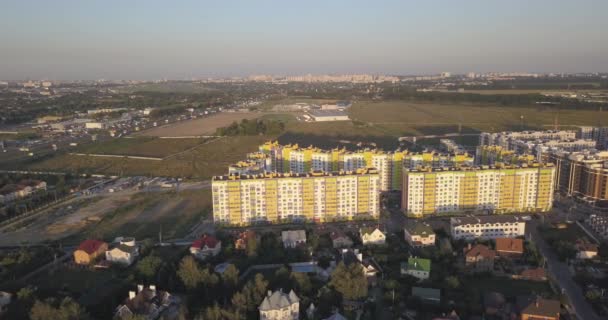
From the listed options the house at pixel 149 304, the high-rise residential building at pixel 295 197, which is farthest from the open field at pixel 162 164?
the house at pixel 149 304

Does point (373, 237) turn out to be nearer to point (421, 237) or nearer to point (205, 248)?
point (421, 237)

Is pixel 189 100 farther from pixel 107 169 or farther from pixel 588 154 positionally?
pixel 588 154

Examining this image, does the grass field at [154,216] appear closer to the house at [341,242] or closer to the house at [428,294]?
the house at [341,242]

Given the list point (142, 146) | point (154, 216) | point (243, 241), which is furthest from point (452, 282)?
point (142, 146)

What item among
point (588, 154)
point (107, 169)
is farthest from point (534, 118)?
point (107, 169)

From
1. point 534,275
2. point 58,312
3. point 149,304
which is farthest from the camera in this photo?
point 534,275
